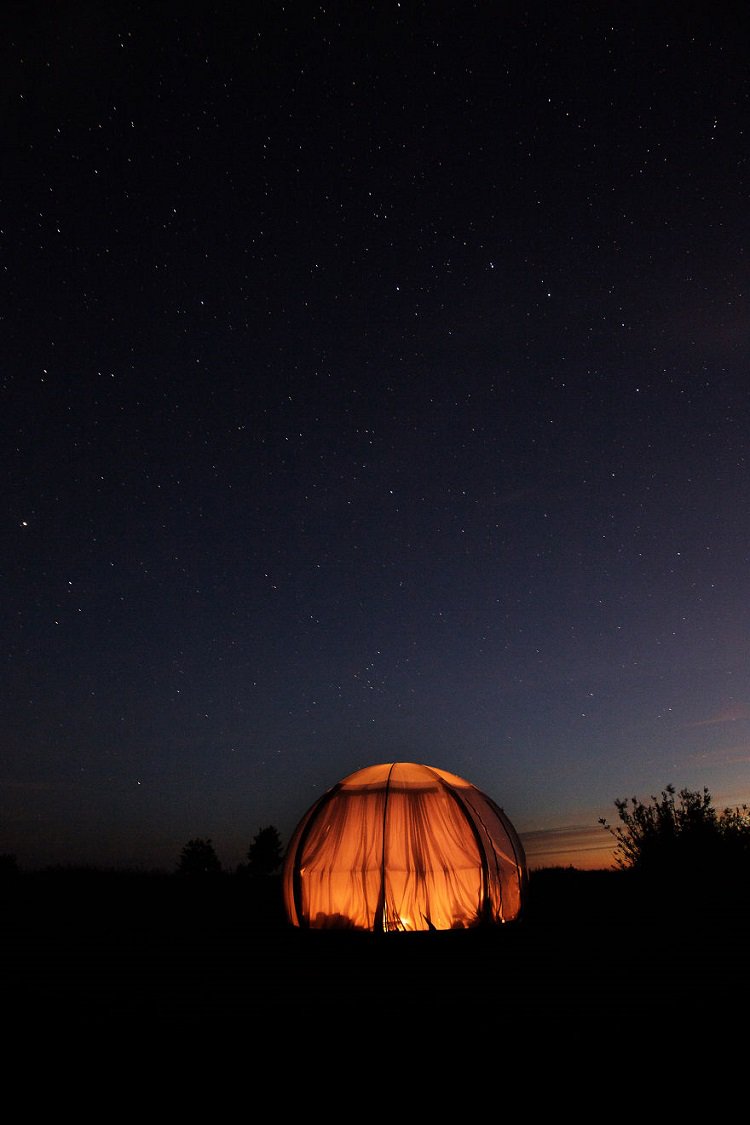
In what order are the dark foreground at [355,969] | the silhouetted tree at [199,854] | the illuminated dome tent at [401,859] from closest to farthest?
the dark foreground at [355,969], the illuminated dome tent at [401,859], the silhouetted tree at [199,854]

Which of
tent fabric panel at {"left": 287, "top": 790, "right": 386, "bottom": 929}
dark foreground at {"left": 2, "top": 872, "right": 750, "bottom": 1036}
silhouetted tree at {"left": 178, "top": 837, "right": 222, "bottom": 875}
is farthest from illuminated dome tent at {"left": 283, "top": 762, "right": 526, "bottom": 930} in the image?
silhouetted tree at {"left": 178, "top": 837, "right": 222, "bottom": 875}

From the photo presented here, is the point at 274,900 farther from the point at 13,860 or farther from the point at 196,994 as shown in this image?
the point at 13,860

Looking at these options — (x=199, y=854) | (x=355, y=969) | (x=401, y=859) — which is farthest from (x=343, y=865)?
(x=199, y=854)

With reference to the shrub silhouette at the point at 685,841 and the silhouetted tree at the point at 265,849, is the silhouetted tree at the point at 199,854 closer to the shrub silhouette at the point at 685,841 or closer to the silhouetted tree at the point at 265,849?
the silhouetted tree at the point at 265,849

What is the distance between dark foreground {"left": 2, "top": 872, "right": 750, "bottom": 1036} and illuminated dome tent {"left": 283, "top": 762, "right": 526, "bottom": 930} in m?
0.20

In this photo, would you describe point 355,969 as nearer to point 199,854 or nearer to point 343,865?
point 343,865

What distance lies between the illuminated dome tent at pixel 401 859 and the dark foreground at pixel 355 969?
198mm

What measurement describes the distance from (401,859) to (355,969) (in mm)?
1512

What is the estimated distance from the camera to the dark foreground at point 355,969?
3.49 m

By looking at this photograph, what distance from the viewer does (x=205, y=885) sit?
394 inches

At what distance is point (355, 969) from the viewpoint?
4.59 m

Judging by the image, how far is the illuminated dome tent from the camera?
5941 mm

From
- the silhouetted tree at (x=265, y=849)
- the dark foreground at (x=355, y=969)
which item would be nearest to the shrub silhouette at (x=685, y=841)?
the dark foreground at (x=355, y=969)

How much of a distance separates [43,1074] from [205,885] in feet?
25.7
